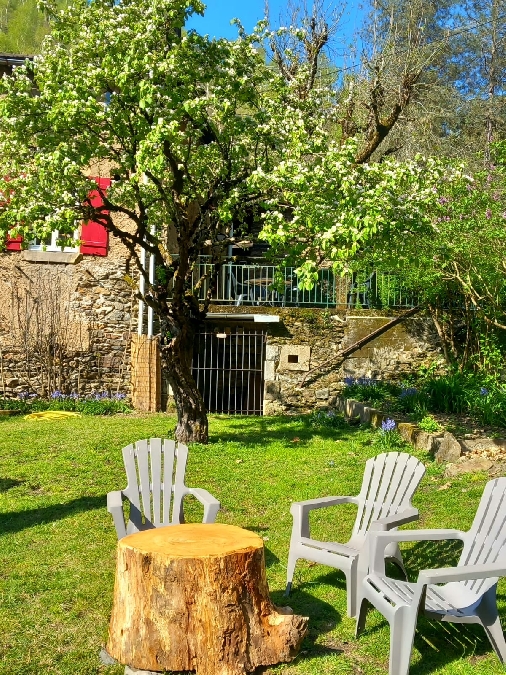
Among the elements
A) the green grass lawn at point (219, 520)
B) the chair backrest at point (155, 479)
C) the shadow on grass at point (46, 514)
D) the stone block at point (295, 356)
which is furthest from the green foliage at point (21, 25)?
the chair backrest at point (155, 479)

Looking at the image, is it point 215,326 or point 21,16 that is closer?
point 215,326

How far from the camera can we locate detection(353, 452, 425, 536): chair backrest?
534 centimetres

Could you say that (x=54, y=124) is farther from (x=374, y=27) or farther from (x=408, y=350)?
(x=374, y=27)

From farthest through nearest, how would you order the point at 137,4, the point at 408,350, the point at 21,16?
1. the point at 21,16
2. the point at 408,350
3. the point at 137,4

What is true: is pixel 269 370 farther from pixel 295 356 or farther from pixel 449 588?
pixel 449 588

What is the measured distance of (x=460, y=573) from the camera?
3.76 m

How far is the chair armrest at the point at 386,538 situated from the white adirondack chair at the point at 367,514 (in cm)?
23

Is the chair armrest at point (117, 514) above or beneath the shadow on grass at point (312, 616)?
above

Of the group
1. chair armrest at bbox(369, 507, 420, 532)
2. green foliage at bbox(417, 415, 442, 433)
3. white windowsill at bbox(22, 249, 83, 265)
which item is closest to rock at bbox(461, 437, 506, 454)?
green foliage at bbox(417, 415, 442, 433)

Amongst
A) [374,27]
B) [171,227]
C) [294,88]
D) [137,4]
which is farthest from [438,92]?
[137,4]

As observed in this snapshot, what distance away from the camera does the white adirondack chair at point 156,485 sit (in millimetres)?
5348

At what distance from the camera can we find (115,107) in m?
8.82

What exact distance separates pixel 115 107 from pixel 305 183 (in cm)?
250

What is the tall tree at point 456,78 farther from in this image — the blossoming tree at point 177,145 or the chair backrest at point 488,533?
the chair backrest at point 488,533
